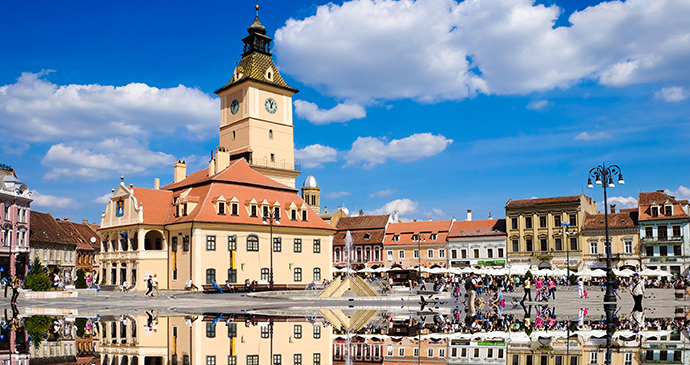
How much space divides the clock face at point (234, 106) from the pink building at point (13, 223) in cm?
2336

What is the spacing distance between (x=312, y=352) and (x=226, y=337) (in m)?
3.57

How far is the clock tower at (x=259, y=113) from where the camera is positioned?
67.4 meters

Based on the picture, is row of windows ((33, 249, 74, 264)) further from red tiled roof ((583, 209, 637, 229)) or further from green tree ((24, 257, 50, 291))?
red tiled roof ((583, 209, 637, 229))

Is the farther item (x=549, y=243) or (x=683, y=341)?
(x=549, y=243)

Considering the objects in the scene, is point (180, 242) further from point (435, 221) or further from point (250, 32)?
point (435, 221)

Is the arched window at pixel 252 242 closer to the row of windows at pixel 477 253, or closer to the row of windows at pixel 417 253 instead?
the row of windows at pixel 417 253

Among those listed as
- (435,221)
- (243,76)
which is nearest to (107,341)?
(243,76)

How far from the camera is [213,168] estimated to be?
57.4 meters

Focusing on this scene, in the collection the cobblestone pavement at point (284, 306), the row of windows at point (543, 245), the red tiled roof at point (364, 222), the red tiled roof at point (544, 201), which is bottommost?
the cobblestone pavement at point (284, 306)

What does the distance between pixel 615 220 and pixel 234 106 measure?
47900mm

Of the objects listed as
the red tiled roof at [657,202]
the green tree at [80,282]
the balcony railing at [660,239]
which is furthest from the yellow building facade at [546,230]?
the green tree at [80,282]

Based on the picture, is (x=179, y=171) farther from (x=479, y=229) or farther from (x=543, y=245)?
(x=543, y=245)

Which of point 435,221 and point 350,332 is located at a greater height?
point 435,221

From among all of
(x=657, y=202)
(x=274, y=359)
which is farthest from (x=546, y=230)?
(x=274, y=359)
